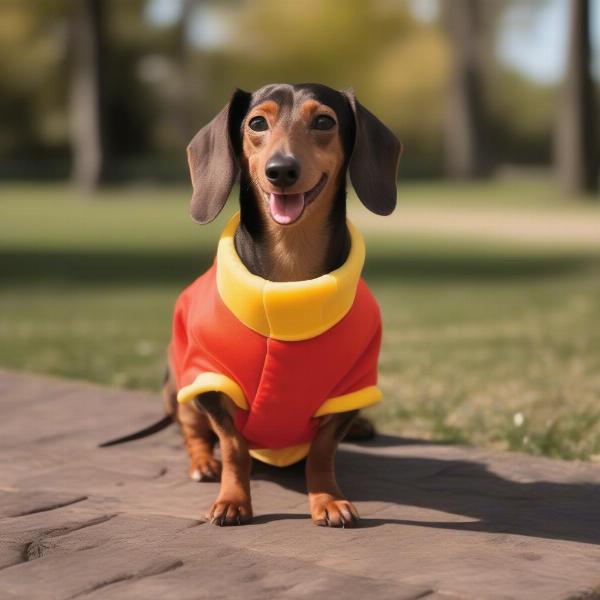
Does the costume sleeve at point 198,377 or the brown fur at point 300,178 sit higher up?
the brown fur at point 300,178

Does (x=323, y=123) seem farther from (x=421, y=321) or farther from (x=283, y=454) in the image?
(x=421, y=321)

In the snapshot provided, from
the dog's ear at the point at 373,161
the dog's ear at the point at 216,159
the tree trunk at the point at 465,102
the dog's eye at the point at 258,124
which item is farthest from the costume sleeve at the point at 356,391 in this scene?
the tree trunk at the point at 465,102

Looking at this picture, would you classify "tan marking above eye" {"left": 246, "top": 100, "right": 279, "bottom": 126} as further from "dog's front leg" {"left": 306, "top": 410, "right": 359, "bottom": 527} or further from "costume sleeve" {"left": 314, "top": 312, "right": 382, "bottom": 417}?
"dog's front leg" {"left": 306, "top": 410, "right": 359, "bottom": 527}

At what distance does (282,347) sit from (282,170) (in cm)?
59

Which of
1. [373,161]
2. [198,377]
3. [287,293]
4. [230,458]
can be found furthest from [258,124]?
[230,458]

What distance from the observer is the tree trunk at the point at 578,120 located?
20.2 metres

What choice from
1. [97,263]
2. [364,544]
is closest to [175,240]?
[97,263]

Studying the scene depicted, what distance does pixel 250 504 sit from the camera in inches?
142

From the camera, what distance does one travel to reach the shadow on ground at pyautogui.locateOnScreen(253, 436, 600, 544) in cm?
352

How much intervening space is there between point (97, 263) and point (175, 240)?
3112 millimetres

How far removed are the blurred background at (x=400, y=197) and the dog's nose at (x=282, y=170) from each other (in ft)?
5.77

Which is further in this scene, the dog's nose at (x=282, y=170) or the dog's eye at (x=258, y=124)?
the dog's eye at (x=258, y=124)

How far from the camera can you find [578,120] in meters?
20.8

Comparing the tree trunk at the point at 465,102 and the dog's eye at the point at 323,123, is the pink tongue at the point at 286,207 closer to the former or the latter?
the dog's eye at the point at 323,123
